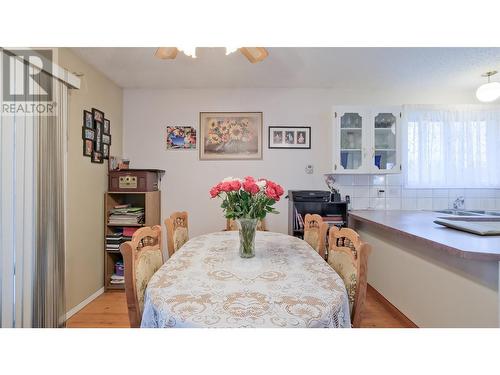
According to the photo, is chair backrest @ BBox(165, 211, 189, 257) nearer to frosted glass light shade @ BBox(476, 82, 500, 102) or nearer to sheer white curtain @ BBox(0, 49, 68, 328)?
sheer white curtain @ BBox(0, 49, 68, 328)

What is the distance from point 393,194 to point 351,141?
34.1 inches

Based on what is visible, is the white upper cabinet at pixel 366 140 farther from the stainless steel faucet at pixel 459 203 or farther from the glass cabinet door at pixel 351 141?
the stainless steel faucet at pixel 459 203

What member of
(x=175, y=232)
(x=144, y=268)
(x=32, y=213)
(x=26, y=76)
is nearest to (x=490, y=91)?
(x=175, y=232)

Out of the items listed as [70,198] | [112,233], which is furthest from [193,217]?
[70,198]

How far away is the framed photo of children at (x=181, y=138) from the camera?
9.61 feet

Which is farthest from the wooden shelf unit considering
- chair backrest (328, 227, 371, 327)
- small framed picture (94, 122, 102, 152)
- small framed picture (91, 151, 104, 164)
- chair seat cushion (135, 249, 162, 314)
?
chair backrest (328, 227, 371, 327)

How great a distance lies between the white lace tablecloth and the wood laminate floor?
111 centimetres

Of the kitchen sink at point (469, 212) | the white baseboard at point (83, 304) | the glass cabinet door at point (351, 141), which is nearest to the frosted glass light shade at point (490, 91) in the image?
the glass cabinet door at point (351, 141)

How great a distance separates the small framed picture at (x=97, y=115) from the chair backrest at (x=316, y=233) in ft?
7.28

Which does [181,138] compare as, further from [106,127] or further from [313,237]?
[313,237]

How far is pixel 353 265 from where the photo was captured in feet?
3.63

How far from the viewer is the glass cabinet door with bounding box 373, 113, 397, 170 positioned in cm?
273
